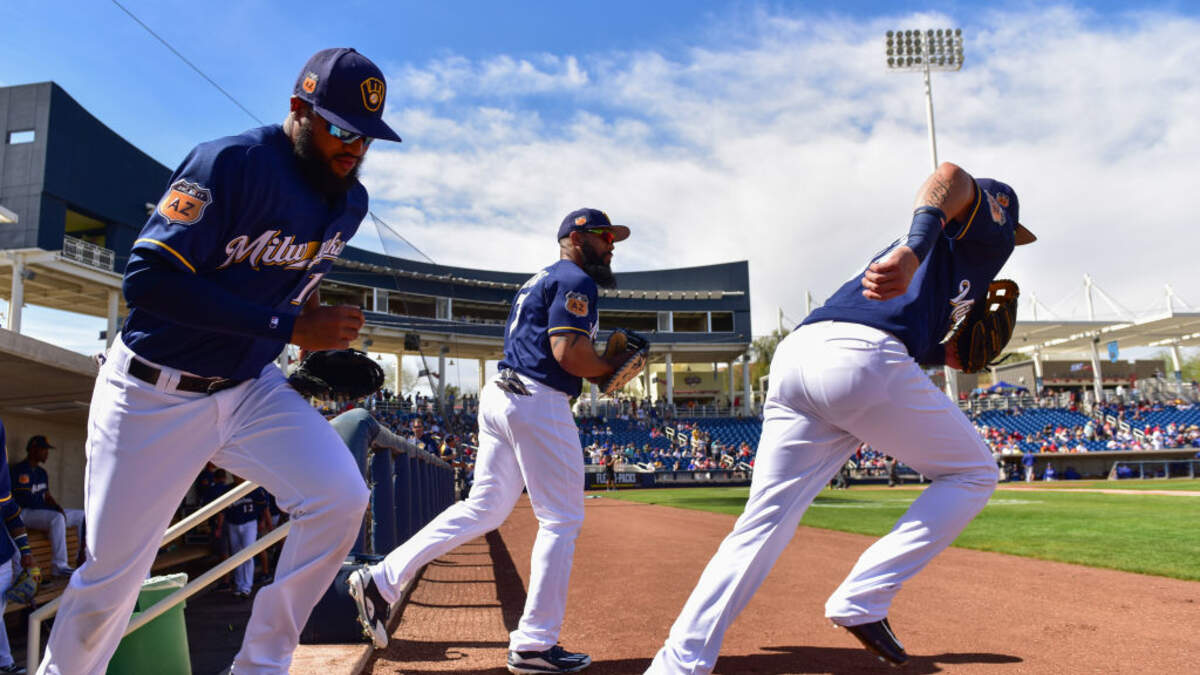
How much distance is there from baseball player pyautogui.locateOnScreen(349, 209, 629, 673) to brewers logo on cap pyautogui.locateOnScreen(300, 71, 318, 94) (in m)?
1.33

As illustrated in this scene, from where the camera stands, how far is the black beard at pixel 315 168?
2.51 metres

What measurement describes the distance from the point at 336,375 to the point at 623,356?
54.7 inches

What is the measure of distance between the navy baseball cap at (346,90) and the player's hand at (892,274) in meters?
1.57

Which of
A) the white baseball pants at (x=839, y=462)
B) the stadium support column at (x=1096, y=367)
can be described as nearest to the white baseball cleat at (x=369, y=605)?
the white baseball pants at (x=839, y=462)

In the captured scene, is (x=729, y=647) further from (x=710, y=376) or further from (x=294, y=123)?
(x=710, y=376)

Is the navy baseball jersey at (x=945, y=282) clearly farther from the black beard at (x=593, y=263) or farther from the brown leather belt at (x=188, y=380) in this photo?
the brown leather belt at (x=188, y=380)

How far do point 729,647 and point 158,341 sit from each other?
8.97 ft

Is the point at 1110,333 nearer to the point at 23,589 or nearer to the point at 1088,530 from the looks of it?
the point at 1088,530

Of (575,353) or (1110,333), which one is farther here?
(1110,333)

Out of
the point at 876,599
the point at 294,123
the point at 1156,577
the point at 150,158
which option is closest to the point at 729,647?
the point at 876,599

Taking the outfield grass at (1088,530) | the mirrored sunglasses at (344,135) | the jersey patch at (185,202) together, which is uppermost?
the mirrored sunglasses at (344,135)

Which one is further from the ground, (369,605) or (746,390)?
(746,390)

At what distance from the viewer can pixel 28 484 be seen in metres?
6.21

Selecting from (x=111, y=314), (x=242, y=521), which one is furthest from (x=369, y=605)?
(x=111, y=314)
